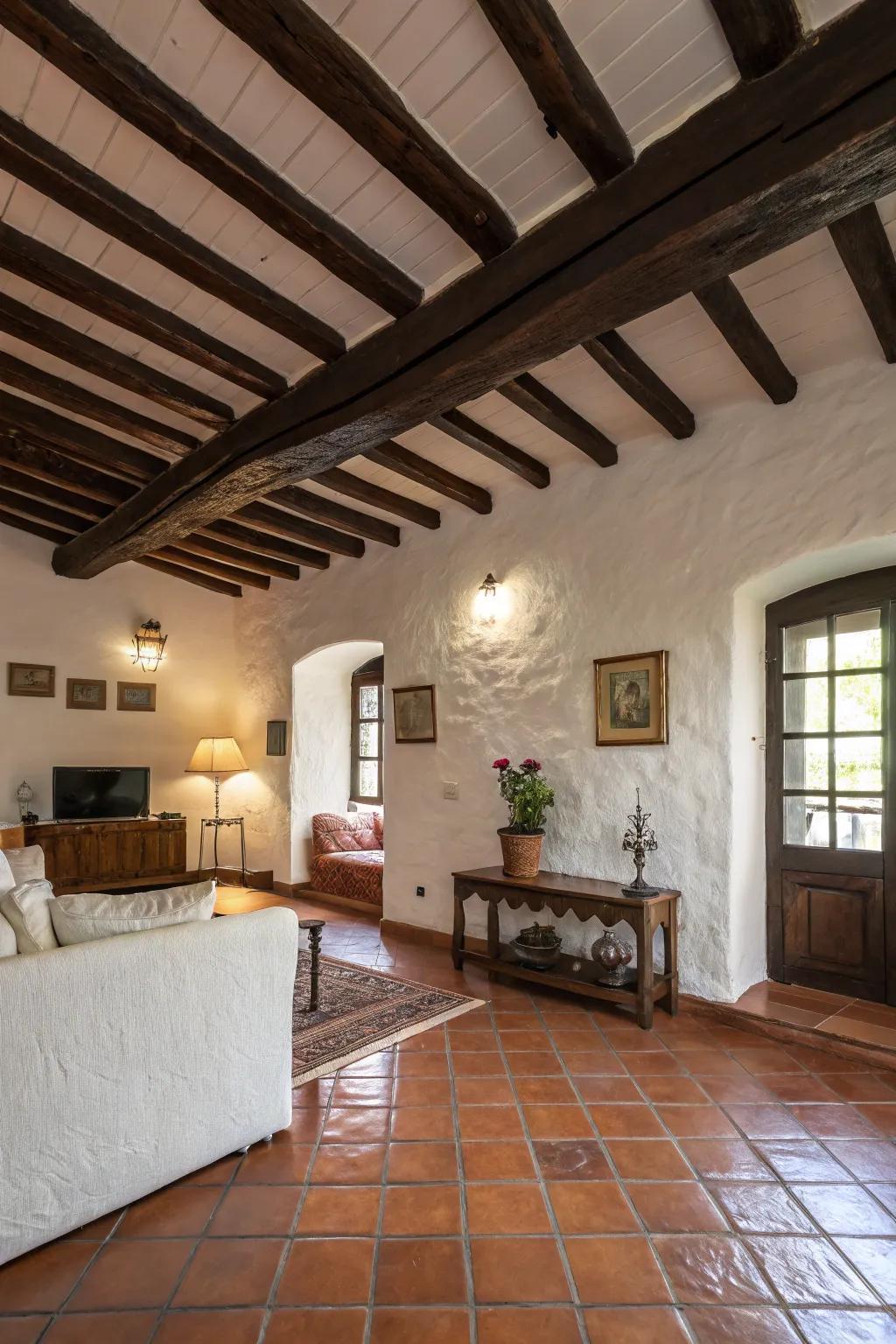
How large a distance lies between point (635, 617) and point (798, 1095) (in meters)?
2.33

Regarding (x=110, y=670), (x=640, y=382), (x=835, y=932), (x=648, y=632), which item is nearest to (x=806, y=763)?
(x=835, y=932)

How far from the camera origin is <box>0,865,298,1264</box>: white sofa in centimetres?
198

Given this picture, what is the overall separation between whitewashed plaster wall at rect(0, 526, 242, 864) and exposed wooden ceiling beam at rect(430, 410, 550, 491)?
403cm

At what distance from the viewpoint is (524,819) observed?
14.1 ft

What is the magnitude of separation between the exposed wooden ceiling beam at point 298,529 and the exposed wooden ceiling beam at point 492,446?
1.77m

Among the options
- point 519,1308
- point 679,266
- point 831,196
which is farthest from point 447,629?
point 519,1308

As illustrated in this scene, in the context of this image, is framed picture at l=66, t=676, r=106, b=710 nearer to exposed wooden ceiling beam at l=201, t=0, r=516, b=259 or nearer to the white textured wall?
the white textured wall

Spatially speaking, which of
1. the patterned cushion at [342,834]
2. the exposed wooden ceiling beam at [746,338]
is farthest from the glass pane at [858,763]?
the patterned cushion at [342,834]

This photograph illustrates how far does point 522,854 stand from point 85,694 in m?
4.52

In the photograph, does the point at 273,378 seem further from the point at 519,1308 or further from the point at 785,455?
the point at 519,1308

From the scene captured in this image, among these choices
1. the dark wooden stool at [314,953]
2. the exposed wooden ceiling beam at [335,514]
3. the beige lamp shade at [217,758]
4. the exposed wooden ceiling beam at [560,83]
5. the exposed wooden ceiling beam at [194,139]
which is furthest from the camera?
the beige lamp shade at [217,758]

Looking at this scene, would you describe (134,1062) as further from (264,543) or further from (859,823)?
(264,543)

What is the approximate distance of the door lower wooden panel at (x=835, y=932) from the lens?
3654 millimetres

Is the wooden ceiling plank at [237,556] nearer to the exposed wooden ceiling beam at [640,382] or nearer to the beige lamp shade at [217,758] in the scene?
the beige lamp shade at [217,758]
